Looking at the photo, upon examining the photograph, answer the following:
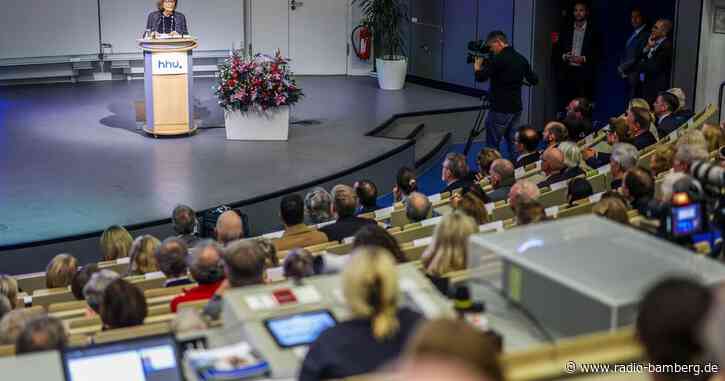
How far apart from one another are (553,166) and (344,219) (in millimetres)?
1790

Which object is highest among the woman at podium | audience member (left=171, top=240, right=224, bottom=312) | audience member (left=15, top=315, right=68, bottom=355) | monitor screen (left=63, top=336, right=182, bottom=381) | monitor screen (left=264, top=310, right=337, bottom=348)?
the woman at podium

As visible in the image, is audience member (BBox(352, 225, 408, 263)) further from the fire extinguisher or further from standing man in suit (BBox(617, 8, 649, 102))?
the fire extinguisher

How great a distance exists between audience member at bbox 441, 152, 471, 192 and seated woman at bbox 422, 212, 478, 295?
2.91m

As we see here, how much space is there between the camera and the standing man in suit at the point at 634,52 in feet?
37.4

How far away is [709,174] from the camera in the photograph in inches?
153

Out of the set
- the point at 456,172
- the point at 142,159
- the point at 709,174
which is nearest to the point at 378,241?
the point at 709,174

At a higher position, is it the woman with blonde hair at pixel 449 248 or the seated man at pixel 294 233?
the woman with blonde hair at pixel 449 248

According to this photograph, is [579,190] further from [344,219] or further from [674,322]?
[674,322]

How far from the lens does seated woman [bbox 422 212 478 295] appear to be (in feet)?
15.0

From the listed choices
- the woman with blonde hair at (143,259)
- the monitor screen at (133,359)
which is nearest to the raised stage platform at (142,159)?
the woman with blonde hair at (143,259)

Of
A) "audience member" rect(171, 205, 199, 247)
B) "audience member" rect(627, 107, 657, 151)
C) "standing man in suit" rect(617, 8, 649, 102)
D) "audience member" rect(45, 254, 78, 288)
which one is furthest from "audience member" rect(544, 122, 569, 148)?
"audience member" rect(45, 254, 78, 288)

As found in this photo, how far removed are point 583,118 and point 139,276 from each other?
535 centimetres

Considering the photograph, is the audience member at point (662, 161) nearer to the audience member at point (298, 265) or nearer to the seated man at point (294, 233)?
the seated man at point (294, 233)

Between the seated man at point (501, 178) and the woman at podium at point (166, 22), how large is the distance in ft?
15.3
